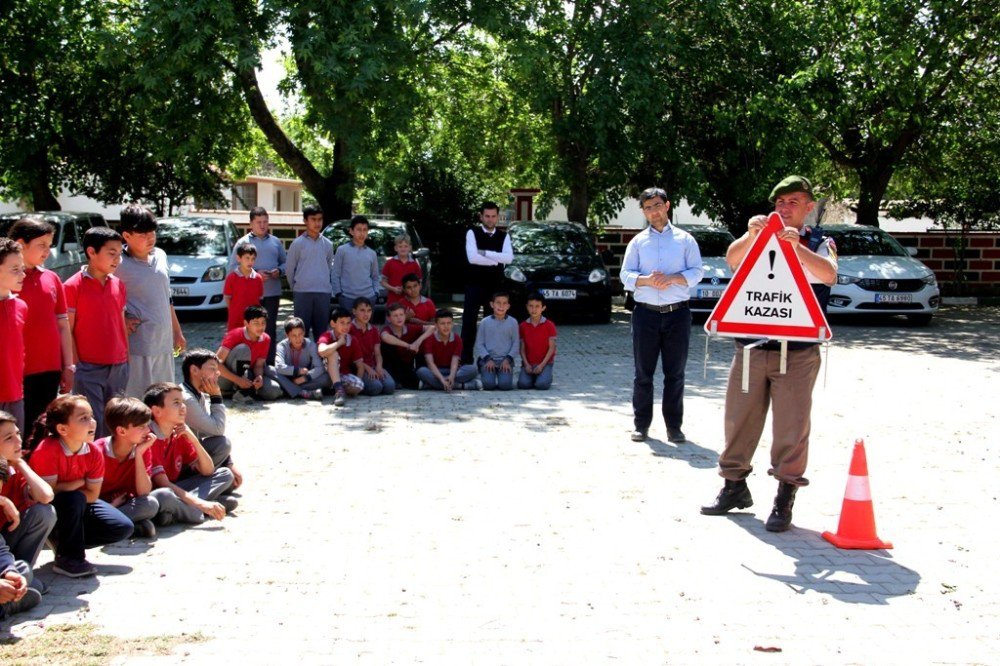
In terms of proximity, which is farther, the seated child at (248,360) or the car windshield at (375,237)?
the car windshield at (375,237)

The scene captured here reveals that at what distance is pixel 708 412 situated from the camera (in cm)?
1084

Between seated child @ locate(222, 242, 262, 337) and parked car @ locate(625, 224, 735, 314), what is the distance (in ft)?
26.6

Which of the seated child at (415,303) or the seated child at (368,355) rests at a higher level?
the seated child at (415,303)

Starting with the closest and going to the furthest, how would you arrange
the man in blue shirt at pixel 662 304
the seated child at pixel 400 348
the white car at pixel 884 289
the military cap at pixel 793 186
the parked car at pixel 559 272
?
1. the military cap at pixel 793 186
2. the man in blue shirt at pixel 662 304
3. the seated child at pixel 400 348
4. the parked car at pixel 559 272
5. the white car at pixel 884 289

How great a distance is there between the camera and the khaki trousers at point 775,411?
6.60 meters

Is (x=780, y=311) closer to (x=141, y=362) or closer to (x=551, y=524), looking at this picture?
(x=551, y=524)

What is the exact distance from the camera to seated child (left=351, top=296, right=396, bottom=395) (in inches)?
463

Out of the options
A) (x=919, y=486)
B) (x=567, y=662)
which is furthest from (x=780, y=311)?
(x=567, y=662)

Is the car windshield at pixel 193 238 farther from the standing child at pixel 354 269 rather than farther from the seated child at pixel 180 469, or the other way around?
the seated child at pixel 180 469

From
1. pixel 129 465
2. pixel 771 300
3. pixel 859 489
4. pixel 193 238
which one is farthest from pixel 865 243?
pixel 129 465

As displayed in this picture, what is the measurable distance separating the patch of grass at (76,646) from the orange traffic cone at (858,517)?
11.6 ft

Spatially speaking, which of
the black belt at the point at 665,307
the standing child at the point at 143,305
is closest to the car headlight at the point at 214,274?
the standing child at the point at 143,305

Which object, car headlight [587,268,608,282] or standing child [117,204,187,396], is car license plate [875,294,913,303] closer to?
car headlight [587,268,608,282]

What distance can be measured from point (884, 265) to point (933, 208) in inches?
314
